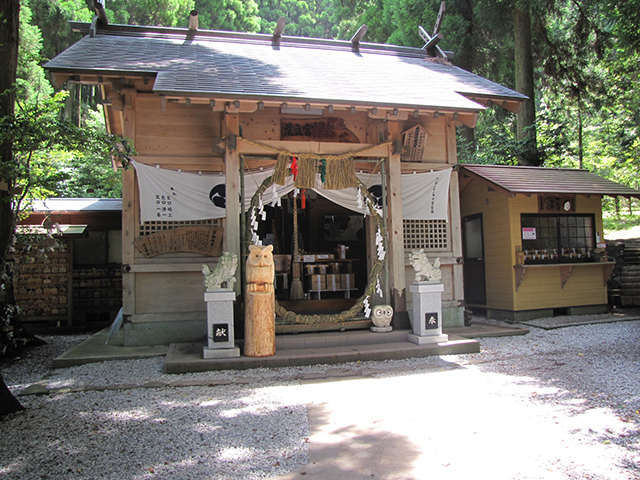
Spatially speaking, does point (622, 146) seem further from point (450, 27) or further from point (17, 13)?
point (17, 13)

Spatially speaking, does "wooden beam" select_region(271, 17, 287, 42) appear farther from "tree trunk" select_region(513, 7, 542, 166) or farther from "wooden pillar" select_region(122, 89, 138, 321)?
"tree trunk" select_region(513, 7, 542, 166)

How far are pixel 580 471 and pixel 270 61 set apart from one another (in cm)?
771

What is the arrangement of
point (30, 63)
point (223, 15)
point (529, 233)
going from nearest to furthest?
point (529, 233)
point (30, 63)
point (223, 15)

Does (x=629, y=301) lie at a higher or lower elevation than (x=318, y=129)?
lower

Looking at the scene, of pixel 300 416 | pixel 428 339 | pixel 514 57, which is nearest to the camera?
pixel 300 416

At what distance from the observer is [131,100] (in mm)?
7129

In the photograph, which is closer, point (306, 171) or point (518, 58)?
point (306, 171)

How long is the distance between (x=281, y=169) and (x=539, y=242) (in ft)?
19.1

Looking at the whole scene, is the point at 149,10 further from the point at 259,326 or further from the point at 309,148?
the point at 259,326

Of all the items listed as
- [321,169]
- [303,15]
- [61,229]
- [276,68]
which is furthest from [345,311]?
[303,15]

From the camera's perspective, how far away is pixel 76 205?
1027 cm

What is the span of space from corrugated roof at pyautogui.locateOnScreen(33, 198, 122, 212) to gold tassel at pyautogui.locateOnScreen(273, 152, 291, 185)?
487 cm

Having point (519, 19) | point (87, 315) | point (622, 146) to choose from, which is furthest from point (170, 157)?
point (622, 146)

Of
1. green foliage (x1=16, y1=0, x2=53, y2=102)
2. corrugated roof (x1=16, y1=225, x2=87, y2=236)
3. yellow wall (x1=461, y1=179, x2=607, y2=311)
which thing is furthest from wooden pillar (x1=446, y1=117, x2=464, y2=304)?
green foliage (x1=16, y1=0, x2=53, y2=102)
